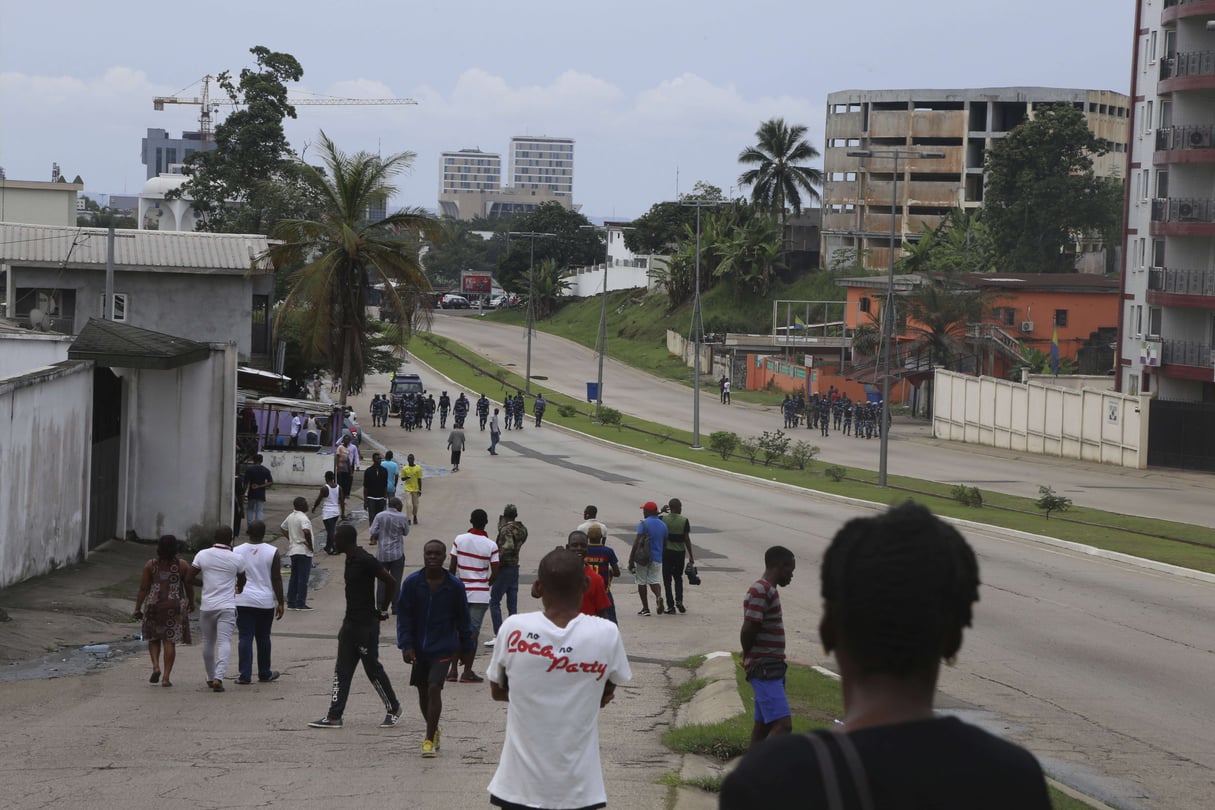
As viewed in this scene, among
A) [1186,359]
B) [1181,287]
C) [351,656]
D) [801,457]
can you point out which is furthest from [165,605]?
[1181,287]

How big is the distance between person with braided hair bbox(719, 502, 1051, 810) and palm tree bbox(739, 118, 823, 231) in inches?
4088

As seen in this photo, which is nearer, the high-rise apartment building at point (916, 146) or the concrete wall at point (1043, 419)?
the concrete wall at point (1043, 419)

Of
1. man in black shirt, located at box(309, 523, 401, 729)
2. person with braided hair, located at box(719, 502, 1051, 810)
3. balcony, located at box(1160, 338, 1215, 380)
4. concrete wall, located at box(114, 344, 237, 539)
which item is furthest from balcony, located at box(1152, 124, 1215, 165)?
person with braided hair, located at box(719, 502, 1051, 810)

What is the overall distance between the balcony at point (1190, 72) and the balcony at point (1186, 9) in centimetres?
135

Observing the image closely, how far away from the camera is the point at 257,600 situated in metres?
13.2

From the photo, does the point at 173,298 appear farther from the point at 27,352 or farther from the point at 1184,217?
the point at 1184,217

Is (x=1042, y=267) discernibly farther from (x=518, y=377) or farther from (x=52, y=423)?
(x=52, y=423)

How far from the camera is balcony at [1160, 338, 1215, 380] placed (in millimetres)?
50562

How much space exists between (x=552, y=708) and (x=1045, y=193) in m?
89.5

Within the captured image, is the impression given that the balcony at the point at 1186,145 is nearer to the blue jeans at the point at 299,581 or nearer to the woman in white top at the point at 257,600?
the blue jeans at the point at 299,581

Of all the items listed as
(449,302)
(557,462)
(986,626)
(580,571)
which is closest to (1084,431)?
(557,462)

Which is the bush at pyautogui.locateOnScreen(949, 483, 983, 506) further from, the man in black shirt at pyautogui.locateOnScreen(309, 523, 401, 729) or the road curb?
the man in black shirt at pyautogui.locateOnScreen(309, 523, 401, 729)

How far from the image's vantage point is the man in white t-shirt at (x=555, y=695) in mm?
6398

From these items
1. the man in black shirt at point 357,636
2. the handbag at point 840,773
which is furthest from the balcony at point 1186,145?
the handbag at point 840,773
